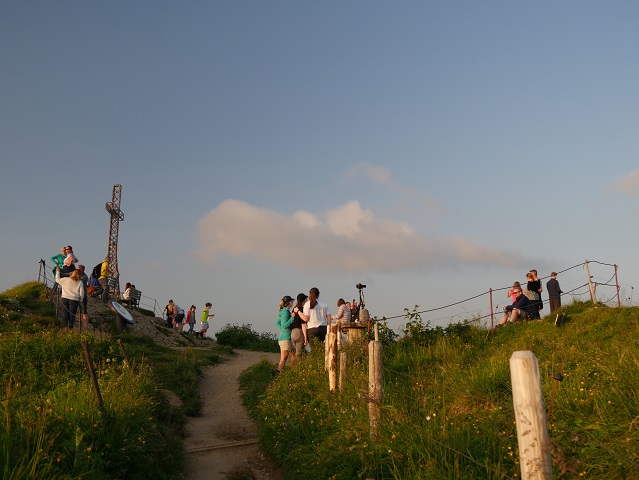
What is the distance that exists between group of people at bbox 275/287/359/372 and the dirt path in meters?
1.66

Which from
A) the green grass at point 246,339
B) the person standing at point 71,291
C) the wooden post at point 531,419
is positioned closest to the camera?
the wooden post at point 531,419

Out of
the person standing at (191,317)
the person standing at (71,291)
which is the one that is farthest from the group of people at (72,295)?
the person standing at (191,317)

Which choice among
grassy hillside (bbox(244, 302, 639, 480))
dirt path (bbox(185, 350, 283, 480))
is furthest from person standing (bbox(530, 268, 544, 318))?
dirt path (bbox(185, 350, 283, 480))

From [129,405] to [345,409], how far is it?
9.44 feet

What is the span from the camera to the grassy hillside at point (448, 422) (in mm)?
5242

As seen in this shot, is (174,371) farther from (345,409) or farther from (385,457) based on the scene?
(385,457)

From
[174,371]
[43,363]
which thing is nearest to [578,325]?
[174,371]

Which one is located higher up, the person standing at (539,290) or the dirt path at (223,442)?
the person standing at (539,290)

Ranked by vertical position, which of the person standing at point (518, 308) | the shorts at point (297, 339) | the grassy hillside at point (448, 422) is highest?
the person standing at point (518, 308)

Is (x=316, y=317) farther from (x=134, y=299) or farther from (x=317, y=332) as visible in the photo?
(x=134, y=299)

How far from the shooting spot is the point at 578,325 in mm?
16297

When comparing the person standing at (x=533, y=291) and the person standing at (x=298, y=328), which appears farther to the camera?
the person standing at (x=533, y=291)

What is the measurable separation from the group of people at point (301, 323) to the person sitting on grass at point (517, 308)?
7333 millimetres

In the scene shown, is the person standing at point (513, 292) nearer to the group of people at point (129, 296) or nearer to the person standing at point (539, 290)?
the person standing at point (539, 290)
